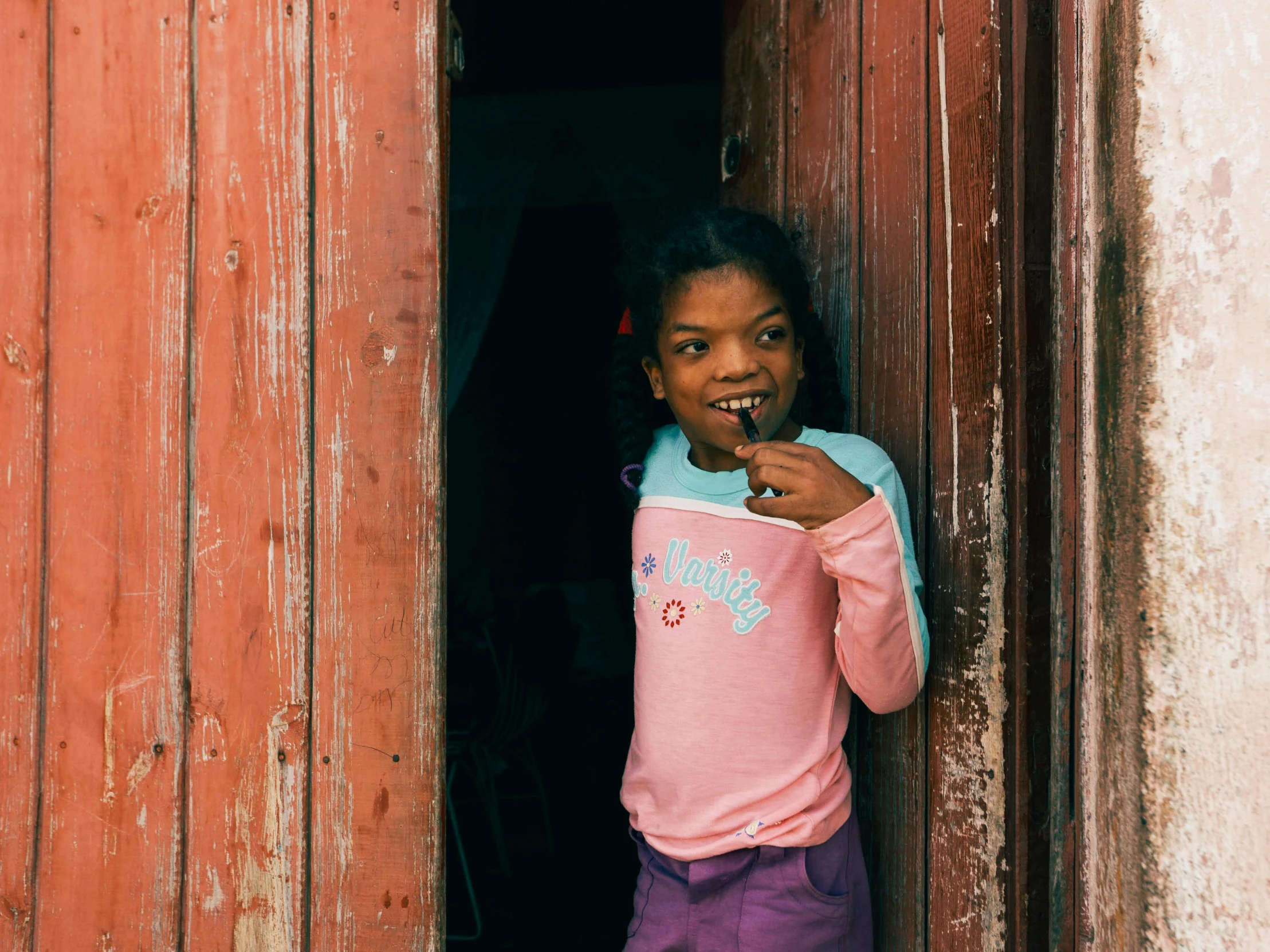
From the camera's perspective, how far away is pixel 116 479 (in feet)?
4.61

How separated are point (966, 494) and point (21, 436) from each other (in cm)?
138

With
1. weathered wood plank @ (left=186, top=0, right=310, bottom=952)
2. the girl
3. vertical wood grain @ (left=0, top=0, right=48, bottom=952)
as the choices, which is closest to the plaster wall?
the girl

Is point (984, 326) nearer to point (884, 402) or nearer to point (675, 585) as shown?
point (884, 402)

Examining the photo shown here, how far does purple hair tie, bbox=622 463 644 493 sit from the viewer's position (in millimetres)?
1392

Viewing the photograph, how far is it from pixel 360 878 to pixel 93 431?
787mm

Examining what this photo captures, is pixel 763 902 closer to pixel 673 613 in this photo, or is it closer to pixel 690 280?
pixel 673 613

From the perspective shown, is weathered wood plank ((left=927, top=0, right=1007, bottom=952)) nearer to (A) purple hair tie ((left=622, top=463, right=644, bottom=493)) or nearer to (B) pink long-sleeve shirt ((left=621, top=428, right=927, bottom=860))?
(B) pink long-sleeve shirt ((left=621, top=428, right=927, bottom=860))

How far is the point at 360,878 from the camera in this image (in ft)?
4.40

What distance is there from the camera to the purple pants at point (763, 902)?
1.12 metres

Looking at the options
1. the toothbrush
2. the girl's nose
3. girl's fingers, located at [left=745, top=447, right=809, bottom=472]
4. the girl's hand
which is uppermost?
the girl's nose

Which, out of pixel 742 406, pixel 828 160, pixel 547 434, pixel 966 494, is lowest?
pixel 966 494

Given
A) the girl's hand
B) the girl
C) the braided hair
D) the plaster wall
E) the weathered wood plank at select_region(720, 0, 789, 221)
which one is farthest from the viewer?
the weathered wood plank at select_region(720, 0, 789, 221)

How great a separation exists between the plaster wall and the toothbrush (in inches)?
16.7

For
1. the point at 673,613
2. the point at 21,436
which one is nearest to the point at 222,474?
the point at 21,436
